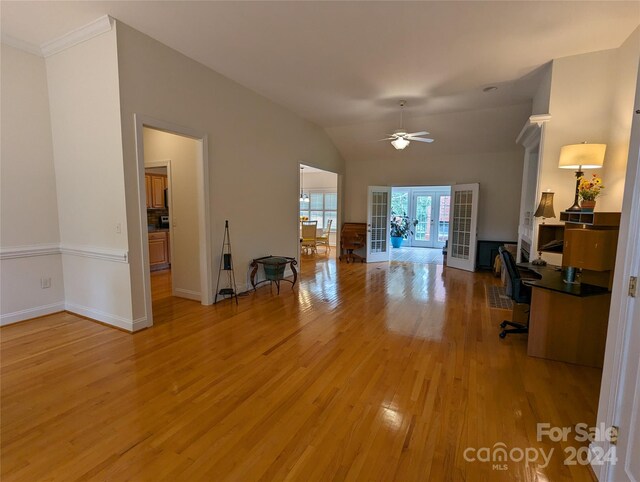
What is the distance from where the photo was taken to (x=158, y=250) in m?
6.09

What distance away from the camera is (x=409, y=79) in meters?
4.06

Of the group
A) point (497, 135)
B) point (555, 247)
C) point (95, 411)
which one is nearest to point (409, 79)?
point (555, 247)

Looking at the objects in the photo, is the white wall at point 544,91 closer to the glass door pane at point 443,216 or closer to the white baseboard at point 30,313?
the glass door pane at point 443,216

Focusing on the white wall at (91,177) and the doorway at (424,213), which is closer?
the white wall at (91,177)

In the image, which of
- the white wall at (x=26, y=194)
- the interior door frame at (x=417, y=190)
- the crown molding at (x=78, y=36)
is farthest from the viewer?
the interior door frame at (x=417, y=190)

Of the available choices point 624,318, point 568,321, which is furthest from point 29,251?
point 568,321

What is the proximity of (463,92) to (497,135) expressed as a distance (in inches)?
84.1

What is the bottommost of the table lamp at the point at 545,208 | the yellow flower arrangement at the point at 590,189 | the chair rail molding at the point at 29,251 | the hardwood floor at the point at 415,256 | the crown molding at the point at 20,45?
the hardwood floor at the point at 415,256

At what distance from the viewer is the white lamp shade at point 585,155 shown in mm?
2945

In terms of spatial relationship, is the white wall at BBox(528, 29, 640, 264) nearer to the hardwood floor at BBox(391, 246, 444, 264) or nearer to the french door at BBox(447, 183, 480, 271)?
the french door at BBox(447, 183, 480, 271)

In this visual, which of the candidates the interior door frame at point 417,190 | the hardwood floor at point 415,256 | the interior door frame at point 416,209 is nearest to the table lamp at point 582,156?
the hardwood floor at point 415,256

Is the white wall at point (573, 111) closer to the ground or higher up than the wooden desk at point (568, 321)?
higher up

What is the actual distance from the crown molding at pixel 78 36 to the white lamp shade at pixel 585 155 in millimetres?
4726

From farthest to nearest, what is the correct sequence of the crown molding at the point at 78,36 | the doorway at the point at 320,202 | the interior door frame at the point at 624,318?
the doorway at the point at 320,202, the crown molding at the point at 78,36, the interior door frame at the point at 624,318
